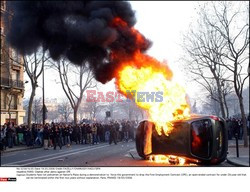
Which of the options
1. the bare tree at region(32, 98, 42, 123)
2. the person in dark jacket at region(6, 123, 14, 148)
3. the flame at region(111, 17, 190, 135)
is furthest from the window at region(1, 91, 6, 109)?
the flame at region(111, 17, 190, 135)

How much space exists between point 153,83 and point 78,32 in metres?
2.84

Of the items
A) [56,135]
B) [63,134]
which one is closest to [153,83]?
[56,135]

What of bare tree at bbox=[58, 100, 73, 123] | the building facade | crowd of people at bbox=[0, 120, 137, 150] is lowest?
crowd of people at bbox=[0, 120, 137, 150]

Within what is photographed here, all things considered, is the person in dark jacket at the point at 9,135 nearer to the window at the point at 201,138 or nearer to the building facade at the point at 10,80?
the building facade at the point at 10,80

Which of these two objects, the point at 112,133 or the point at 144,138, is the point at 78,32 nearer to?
the point at 144,138

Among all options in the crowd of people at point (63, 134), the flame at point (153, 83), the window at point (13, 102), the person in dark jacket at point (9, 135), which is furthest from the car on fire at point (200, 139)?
the window at point (13, 102)

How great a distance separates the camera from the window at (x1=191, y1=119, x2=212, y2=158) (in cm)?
791

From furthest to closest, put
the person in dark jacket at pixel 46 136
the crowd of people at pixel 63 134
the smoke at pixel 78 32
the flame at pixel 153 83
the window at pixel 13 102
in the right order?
1. the window at pixel 13 102
2. the crowd of people at pixel 63 134
3. the person in dark jacket at pixel 46 136
4. the flame at pixel 153 83
5. the smoke at pixel 78 32

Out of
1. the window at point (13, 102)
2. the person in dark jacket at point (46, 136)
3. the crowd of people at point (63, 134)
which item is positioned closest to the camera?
the person in dark jacket at point (46, 136)

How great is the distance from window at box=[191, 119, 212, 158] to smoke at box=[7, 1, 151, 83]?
282cm

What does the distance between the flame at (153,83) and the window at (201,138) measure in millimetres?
977

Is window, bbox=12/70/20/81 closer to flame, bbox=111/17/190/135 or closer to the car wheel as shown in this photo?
flame, bbox=111/17/190/135

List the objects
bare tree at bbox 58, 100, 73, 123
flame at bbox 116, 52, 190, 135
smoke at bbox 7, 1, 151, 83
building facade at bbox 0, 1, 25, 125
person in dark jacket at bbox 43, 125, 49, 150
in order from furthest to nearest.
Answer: bare tree at bbox 58, 100, 73, 123 < building facade at bbox 0, 1, 25, 125 < person in dark jacket at bbox 43, 125, 49, 150 < flame at bbox 116, 52, 190, 135 < smoke at bbox 7, 1, 151, 83

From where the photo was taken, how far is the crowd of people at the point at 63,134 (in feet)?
51.6
